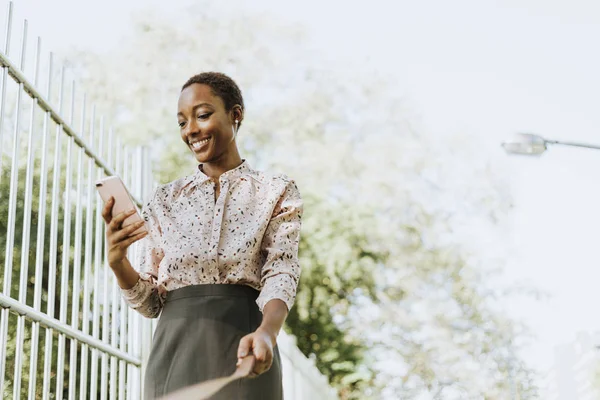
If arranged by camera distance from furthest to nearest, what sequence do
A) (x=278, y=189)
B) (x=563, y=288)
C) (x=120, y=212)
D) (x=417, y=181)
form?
1. (x=563, y=288)
2. (x=417, y=181)
3. (x=278, y=189)
4. (x=120, y=212)

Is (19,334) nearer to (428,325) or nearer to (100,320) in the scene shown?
(100,320)

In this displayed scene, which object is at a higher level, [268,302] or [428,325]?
[428,325]

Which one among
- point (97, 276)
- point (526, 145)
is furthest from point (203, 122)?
point (526, 145)

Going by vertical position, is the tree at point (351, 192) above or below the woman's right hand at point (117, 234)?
above

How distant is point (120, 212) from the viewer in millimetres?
2035

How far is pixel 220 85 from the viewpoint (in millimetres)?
2328

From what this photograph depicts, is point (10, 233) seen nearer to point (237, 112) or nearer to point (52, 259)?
point (52, 259)

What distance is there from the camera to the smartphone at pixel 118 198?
2037mm

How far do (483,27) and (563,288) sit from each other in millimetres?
7461

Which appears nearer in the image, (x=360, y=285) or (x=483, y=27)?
(x=360, y=285)

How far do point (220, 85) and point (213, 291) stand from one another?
1.77 feet

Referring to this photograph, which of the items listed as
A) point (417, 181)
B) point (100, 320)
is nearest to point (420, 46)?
point (417, 181)

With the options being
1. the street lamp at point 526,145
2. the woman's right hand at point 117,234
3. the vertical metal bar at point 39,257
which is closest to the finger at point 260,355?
the woman's right hand at point 117,234

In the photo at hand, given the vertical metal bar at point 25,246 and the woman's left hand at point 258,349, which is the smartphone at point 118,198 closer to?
the woman's left hand at point 258,349
